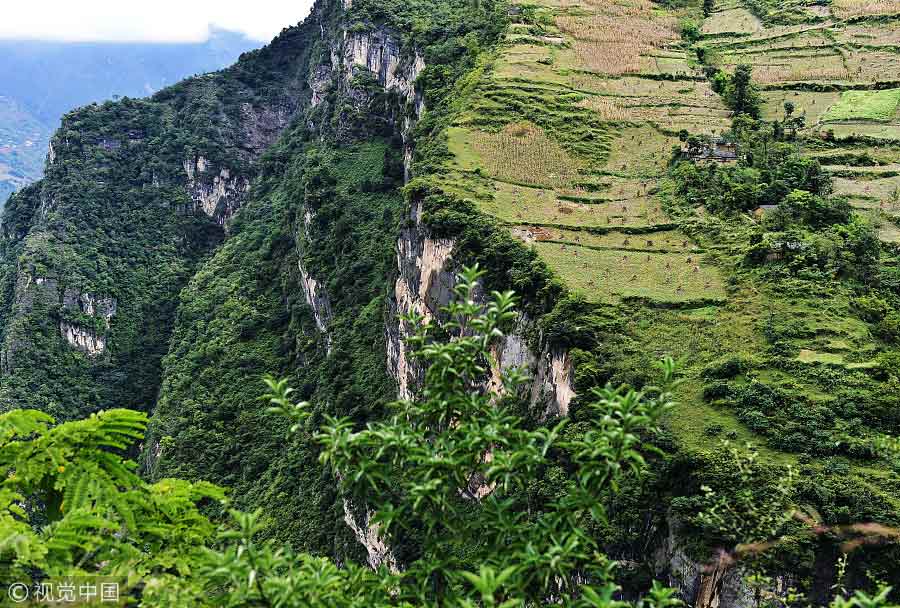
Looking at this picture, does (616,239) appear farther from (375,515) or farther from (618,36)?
(618,36)

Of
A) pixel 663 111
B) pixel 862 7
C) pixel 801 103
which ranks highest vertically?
pixel 862 7

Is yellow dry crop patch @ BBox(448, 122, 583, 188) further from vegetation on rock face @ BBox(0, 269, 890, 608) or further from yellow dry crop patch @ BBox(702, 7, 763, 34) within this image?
vegetation on rock face @ BBox(0, 269, 890, 608)

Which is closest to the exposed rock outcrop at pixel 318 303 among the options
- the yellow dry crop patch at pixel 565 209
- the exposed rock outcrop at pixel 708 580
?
the yellow dry crop patch at pixel 565 209

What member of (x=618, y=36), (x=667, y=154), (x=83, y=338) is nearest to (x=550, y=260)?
(x=667, y=154)

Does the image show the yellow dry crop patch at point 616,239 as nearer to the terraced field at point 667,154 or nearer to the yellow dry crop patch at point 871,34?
the terraced field at point 667,154

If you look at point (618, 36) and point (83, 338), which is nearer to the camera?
point (618, 36)

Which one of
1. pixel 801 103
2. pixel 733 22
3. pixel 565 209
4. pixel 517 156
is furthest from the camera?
pixel 733 22
